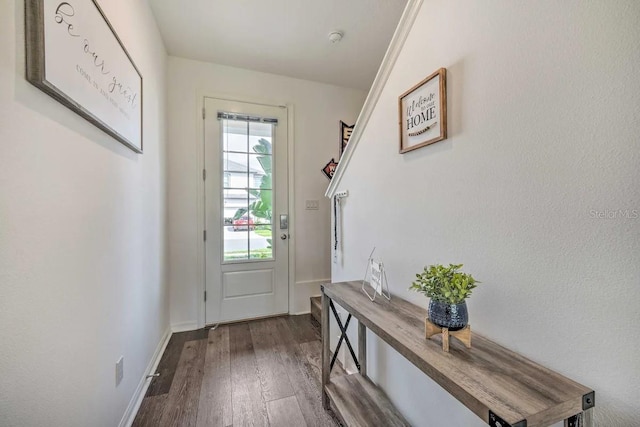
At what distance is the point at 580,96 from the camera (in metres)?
0.64

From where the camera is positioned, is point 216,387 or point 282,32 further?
point 282,32

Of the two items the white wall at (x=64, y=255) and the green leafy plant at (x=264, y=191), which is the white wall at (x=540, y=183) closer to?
the white wall at (x=64, y=255)

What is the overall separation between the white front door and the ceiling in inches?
18.6

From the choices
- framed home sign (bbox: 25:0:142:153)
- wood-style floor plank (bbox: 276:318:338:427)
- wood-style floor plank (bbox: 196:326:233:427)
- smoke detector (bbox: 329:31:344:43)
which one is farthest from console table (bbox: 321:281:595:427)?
smoke detector (bbox: 329:31:344:43)

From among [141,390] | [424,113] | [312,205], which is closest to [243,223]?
[312,205]

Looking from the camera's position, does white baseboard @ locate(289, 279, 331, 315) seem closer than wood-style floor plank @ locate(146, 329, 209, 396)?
No

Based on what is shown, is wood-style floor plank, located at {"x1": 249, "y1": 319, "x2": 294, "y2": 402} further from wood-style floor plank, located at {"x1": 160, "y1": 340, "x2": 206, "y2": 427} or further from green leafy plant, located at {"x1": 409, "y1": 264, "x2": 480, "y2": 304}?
green leafy plant, located at {"x1": 409, "y1": 264, "x2": 480, "y2": 304}

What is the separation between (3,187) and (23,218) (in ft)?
0.36

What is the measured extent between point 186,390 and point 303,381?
29.7 inches

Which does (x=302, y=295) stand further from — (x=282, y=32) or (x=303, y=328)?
(x=282, y=32)

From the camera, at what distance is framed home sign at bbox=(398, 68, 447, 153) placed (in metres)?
1.03

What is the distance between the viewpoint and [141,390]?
5.36ft

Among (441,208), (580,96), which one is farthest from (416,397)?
(580,96)

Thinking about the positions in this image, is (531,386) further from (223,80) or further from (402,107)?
(223,80)
